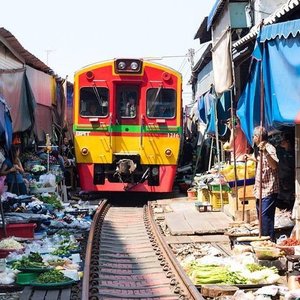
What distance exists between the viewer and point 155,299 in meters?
6.70

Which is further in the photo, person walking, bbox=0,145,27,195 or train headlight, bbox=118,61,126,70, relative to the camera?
train headlight, bbox=118,61,126,70

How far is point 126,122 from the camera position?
1525cm

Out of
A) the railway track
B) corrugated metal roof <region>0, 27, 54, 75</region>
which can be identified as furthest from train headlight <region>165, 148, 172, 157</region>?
corrugated metal roof <region>0, 27, 54, 75</region>

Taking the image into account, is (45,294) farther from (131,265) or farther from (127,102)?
(127,102)

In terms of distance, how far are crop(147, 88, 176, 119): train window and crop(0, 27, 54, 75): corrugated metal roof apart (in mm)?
3194

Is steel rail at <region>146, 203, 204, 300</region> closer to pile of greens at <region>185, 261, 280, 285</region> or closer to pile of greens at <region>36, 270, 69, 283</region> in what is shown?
pile of greens at <region>185, 261, 280, 285</region>

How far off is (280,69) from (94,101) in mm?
8710

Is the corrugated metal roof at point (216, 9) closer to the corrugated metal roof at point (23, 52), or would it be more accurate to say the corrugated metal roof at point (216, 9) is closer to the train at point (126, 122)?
the train at point (126, 122)

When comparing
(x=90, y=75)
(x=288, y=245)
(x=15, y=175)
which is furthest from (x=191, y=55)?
(x=288, y=245)

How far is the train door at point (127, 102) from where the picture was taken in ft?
50.2

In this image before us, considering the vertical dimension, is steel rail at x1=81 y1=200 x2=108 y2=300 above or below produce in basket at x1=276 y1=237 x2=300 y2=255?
below

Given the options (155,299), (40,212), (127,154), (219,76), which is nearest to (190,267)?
(155,299)

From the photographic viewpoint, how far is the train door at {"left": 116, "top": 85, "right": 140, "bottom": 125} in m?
15.3

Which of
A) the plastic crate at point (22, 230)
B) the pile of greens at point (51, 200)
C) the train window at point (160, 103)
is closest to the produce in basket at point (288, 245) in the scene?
the plastic crate at point (22, 230)
